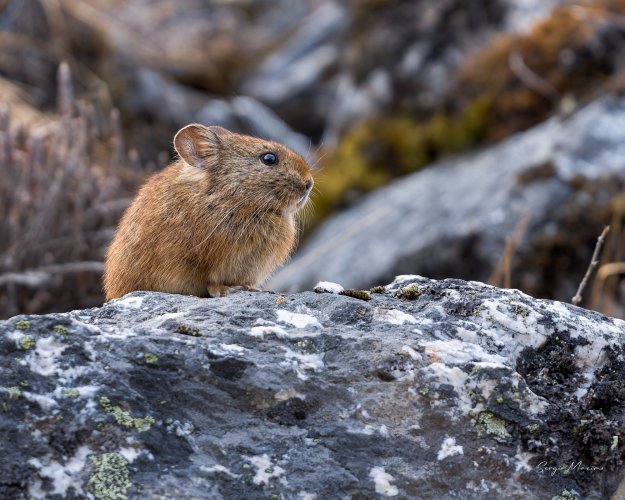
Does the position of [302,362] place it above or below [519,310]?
below

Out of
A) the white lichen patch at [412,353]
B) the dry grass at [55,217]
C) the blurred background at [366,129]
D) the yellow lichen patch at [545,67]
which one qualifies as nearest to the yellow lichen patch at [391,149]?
the blurred background at [366,129]

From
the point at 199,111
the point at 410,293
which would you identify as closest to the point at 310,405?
the point at 410,293

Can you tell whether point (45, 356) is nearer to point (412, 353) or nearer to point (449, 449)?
point (412, 353)

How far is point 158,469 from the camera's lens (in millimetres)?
2773

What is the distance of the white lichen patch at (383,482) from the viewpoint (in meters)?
2.89

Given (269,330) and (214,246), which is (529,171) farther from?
(269,330)

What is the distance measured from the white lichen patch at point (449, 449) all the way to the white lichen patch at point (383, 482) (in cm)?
19

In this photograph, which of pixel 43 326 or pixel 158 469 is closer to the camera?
pixel 158 469

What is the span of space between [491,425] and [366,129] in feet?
26.4

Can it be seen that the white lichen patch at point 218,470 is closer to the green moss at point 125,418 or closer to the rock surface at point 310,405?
the rock surface at point 310,405

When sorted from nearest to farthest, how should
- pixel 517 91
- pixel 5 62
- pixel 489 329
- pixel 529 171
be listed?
pixel 489 329
pixel 529 171
pixel 517 91
pixel 5 62

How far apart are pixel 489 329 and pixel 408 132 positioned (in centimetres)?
727

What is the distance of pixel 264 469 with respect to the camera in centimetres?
284

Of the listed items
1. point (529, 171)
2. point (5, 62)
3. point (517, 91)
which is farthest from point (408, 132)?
point (5, 62)
